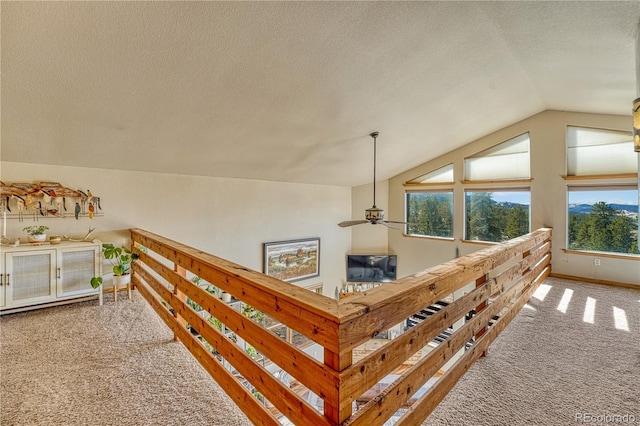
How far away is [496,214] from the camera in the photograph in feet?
20.7

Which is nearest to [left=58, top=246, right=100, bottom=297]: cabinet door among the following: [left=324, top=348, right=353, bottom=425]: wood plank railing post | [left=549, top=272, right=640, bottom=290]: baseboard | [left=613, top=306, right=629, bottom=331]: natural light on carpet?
[left=324, top=348, right=353, bottom=425]: wood plank railing post

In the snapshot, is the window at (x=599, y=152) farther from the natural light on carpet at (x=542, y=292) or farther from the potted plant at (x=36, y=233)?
the potted plant at (x=36, y=233)

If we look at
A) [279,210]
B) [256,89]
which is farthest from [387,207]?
[256,89]

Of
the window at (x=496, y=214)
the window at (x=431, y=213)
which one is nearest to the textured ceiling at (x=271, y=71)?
the window at (x=496, y=214)

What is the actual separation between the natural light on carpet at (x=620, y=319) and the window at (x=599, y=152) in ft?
8.66

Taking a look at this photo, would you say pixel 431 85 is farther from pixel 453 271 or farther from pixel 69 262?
pixel 69 262

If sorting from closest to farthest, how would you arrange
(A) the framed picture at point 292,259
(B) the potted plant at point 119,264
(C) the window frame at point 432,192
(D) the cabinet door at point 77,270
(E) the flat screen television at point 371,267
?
(D) the cabinet door at point 77,270 → (B) the potted plant at point 119,264 → (A) the framed picture at point 292,259 → (C) the window frame at point 432,192 → (E) the flat screen television at point 371,267

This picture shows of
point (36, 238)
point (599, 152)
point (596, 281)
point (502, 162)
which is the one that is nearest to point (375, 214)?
point (502, 162)

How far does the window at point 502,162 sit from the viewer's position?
19.5 feet

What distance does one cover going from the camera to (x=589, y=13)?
2.50m

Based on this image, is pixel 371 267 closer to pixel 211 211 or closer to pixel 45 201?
pixel 211 211

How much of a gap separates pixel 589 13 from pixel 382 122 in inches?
95.1

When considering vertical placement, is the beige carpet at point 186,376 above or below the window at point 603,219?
below

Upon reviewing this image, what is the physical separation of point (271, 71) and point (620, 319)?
4.73 m
